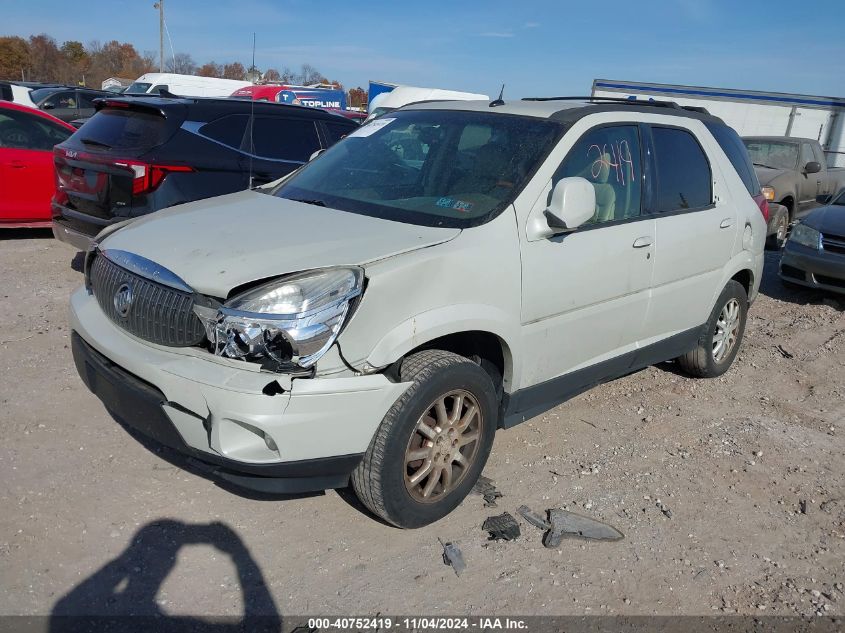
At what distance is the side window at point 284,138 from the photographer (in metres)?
6.80

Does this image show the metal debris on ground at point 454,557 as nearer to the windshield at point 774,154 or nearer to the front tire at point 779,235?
the front tire at point 779,235

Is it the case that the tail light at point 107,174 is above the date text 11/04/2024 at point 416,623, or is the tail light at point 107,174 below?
above

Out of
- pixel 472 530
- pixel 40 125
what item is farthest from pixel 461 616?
pixel 40 125

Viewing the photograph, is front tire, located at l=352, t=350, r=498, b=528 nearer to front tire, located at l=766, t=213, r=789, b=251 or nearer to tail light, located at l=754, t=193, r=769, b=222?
tail light, located at l=754, t=193, r=769, b=222

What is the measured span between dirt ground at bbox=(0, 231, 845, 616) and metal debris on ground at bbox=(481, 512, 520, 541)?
4 centimetres

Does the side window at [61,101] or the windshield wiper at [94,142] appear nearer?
the windshield wiper at [94,142]

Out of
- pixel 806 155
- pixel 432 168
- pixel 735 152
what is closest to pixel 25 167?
pixel 432 168

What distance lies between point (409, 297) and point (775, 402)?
11.6ft

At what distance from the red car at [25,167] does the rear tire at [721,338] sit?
661 centimetres

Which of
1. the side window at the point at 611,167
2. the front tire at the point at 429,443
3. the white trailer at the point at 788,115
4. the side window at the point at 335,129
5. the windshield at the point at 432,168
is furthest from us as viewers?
the white trailer at the point at 788,115

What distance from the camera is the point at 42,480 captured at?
11.4ft

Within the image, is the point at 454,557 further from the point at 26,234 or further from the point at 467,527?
the point at 26,234

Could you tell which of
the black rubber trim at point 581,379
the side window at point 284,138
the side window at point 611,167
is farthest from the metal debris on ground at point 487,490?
the side window at point 284,138

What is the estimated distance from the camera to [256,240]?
125 inches
